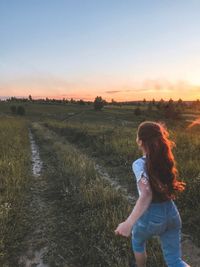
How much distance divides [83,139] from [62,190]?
42.8 feet

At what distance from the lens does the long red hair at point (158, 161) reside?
3643mm

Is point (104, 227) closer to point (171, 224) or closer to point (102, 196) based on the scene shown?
point (102, 196)

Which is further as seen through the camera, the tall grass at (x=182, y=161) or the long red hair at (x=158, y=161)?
the tall grass at (x=182, y=161)

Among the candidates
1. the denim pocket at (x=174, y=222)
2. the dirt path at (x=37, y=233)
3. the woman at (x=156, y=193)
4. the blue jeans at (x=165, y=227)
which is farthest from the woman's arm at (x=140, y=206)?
the dirt path at (x=37, y=233)

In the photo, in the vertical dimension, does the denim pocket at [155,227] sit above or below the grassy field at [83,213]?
above

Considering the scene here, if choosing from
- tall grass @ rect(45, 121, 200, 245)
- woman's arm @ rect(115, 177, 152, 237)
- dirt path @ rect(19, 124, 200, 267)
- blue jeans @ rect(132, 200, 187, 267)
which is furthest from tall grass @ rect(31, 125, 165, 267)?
woman's arm @ rect(115, 177, 152, 237)

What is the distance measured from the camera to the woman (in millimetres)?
3598

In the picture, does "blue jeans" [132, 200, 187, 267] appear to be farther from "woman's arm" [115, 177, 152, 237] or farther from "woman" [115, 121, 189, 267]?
"woman's arm" [115, 177, 152, 237]

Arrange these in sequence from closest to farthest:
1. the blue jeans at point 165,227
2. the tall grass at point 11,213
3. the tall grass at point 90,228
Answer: the blue jeans at point 165,227, the tall grass at point 90,228, the tall grass at point 11,213

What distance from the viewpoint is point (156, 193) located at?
3.66m

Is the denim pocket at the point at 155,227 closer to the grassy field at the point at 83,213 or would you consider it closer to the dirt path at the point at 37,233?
the grassy field at the point at 83,213

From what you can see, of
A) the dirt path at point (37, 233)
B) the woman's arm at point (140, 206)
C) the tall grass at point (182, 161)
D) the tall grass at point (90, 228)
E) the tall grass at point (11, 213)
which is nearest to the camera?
the woman's arm at point (140, 206)

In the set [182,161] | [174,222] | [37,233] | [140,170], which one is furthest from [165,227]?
[182,161]

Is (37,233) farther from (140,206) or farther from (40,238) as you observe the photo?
(140,206)
